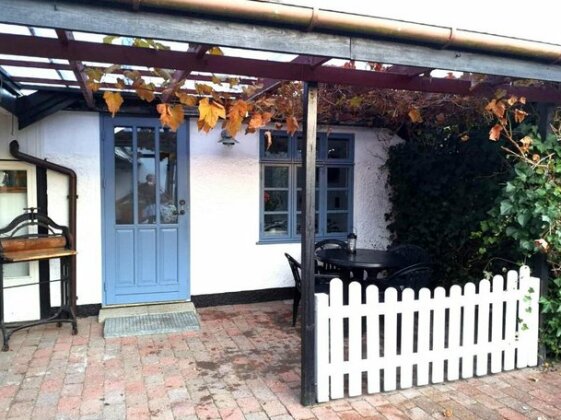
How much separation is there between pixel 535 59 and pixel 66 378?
13.2ft

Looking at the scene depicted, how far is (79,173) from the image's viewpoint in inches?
185

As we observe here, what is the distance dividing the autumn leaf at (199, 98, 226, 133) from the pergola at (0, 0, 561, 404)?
7.7 inches

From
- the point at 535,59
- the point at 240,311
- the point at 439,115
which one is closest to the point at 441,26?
the point at 535,59

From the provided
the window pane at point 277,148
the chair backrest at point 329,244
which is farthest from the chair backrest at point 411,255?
the window pane at point 277,148

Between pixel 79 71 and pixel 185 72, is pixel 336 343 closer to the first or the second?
pixel 185 72

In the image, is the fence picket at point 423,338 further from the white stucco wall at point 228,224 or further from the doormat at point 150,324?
the white stucco wall at point 228,224

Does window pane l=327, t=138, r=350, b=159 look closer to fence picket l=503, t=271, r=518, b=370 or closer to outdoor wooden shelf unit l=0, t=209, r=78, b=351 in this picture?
fence picket l=503, t=271, r=518, b=370

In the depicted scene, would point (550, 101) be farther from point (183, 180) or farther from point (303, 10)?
point (183, 180)

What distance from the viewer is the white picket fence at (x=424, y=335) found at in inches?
118

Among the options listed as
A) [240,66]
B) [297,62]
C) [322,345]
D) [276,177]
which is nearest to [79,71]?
[240,66]

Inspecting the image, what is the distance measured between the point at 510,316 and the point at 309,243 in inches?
72.8

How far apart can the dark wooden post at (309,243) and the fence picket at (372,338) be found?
43 centimetres

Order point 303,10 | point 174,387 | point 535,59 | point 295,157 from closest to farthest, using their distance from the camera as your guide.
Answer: point 303,10 < point 535,59 < point 174,387 < point 295,157

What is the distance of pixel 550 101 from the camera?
11.1ft
